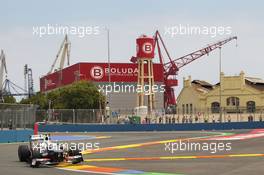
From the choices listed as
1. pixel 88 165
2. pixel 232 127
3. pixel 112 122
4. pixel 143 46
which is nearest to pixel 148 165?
pixel 88 165

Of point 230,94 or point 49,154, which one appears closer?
point 49,154

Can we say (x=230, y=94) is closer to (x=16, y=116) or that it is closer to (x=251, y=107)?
(x=251, y=107)

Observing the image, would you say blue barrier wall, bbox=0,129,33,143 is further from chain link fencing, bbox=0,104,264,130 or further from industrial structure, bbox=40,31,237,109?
industrial structure, bbox=40,31,237,109

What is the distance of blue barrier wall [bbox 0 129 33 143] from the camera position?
33.2 metres

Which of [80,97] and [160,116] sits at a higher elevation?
[80,97]

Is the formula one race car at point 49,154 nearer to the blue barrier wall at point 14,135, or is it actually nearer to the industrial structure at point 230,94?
the blue barrier wall at point 14,135

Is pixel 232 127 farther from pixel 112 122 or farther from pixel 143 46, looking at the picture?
pixel 143 46

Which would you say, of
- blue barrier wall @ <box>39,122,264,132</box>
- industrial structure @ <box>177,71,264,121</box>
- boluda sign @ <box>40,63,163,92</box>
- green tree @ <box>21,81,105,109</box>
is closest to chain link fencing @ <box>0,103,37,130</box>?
blue barrier wall @ <box>39,122,264,132</box>

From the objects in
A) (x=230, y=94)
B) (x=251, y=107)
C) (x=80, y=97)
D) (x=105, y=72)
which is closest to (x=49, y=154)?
(x=251, y=107)

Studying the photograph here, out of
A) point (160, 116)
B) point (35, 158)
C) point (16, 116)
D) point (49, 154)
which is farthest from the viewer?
point (160, 116)

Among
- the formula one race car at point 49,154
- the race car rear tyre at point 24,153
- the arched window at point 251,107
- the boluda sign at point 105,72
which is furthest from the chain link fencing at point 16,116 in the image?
the boluda sign at point 105,72

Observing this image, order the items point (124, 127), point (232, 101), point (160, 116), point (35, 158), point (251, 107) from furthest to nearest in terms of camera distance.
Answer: point (232, 101), point (160, 116), point (124, 127), point (251, 107), point (35, 158)

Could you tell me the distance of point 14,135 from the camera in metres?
33.8

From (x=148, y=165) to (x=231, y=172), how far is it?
11.9 feet
